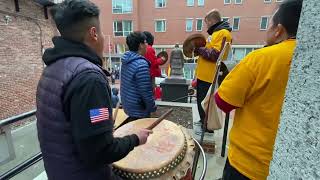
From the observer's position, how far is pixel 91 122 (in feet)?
3.43

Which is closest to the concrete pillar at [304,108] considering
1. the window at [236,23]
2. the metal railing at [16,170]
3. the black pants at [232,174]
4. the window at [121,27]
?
the black pants at [232,174]

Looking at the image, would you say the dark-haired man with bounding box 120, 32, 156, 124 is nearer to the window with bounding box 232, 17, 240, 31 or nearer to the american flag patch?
the american flag patch

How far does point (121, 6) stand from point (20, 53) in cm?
1982

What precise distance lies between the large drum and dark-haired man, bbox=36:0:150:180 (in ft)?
0.62

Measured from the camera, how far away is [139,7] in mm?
27234

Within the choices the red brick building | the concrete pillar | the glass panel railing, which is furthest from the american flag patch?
the red brick building

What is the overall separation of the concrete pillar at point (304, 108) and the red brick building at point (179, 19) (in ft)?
81.5

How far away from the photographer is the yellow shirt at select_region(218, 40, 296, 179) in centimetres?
137

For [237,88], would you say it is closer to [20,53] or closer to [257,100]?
[257,100]

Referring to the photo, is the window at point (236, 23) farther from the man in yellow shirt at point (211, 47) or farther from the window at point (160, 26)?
the man in yellow shirt at point (211, 47)

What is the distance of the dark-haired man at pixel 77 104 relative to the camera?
1053 mm

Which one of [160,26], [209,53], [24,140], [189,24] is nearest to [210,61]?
[209,53]

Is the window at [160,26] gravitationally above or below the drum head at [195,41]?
above

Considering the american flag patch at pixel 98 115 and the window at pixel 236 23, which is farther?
the window at pixel 236 23
